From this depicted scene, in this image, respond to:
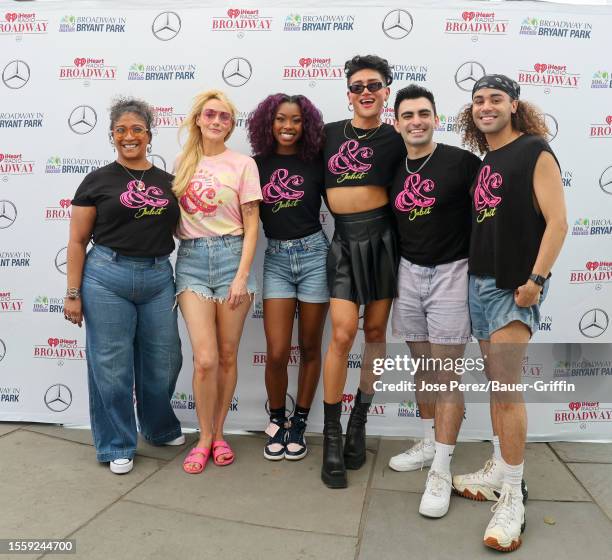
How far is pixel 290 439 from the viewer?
3.12m

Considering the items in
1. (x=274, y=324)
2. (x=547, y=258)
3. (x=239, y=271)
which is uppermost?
(x=547, y=258)

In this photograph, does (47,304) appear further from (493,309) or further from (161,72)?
(493,309)

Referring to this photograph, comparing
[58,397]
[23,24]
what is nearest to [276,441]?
[58,397]

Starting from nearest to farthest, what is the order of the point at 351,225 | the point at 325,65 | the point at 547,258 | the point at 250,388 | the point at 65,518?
1. the point at 547,258
2. the point at 65,518
3. the point at 351,225
4. the point at 325,65
5. the point at 250,388

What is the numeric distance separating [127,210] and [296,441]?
163 cm

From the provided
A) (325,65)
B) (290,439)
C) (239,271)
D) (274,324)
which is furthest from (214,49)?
(290,439)

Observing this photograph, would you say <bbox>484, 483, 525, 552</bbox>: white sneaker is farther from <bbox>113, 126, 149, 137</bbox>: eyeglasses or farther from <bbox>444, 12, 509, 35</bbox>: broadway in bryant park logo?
<bbox>444, 12, 509, 35</bbox>: broadway in bryant park logo

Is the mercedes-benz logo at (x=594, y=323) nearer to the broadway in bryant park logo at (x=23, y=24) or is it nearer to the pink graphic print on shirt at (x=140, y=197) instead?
the pink graphic print on shirt at (x=140, y=197)

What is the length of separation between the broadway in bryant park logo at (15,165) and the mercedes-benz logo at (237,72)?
1.44m

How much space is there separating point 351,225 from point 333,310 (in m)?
0.46

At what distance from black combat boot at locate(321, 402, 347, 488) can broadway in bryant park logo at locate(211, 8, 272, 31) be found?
240cm

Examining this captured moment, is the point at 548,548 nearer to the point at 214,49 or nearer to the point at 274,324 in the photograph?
the point at 274,324

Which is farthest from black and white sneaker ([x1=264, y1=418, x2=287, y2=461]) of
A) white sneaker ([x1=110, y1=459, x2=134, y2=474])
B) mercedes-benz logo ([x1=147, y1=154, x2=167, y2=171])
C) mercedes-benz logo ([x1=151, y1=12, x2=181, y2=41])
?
mercedes-benz logo ([x1=151, y1=12, x2=181, y2=41])

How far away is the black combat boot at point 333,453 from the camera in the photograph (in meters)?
2.73
